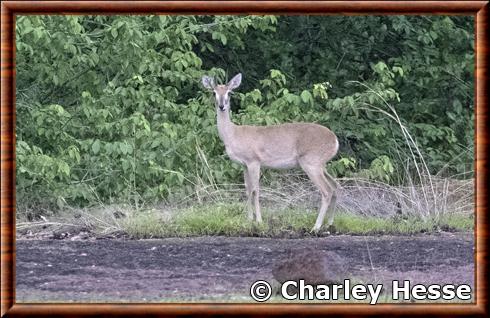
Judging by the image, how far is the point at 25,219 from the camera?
1077 cm

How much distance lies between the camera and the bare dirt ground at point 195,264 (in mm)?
7328

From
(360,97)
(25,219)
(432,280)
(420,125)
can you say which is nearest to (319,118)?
(360,97)

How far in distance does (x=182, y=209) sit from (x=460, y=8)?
458 centimetres

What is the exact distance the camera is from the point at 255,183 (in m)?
10.8

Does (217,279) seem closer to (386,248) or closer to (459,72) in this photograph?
(386,248)

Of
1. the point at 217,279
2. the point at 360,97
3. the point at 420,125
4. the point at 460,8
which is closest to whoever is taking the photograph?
the point at 460,8

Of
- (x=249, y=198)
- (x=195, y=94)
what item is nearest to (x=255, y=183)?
(x=249, y=198)

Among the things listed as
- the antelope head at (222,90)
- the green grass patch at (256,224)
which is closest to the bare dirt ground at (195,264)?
the green grass patch at (256,224)

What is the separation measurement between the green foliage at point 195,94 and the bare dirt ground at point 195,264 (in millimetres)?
2119

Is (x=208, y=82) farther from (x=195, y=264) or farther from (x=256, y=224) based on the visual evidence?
(x=195, y=264)

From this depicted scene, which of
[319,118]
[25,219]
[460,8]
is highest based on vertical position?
[460,8]

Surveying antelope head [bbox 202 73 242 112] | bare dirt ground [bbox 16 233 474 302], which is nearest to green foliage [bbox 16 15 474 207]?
antelope head [bbox 202 73 242 112]

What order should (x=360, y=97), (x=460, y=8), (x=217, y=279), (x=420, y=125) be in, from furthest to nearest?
1. (x=420, y=125)
2. (x=360, y=97)
3. (x=217, y=279)
4. (x=460, y=8)

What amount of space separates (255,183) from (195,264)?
8.68 feet
